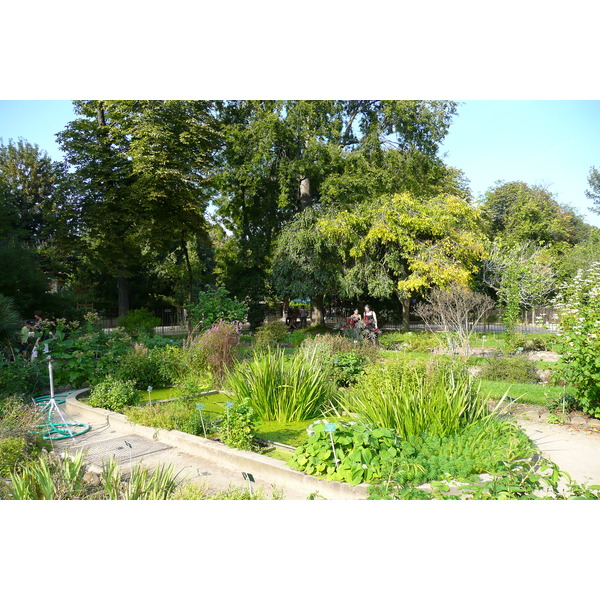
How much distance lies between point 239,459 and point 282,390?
1.42m

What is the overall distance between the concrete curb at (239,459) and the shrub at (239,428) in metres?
0.08

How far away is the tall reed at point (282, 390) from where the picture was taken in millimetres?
5367

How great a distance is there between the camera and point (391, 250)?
16.5 m

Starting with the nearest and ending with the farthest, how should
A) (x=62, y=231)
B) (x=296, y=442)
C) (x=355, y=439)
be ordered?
(x=355, y=439) → (x=296, y=442) → (x=62, y=231)

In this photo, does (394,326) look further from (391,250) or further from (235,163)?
(235,163)

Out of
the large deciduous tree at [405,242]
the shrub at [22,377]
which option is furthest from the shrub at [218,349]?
the large deciduous tree at [405,242]

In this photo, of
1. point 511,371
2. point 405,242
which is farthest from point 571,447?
point 405,242

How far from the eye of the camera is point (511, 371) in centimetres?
789

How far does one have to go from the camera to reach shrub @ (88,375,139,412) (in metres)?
6.32

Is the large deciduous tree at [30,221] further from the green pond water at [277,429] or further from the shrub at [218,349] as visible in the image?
the green pond water at [277,429]
